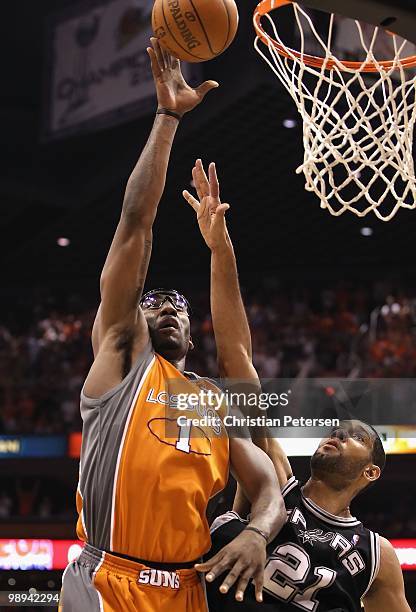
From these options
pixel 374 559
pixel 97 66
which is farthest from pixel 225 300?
pixel 97 66

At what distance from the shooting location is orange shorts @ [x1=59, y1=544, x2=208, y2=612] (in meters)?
2.47

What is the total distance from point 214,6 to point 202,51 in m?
0.15

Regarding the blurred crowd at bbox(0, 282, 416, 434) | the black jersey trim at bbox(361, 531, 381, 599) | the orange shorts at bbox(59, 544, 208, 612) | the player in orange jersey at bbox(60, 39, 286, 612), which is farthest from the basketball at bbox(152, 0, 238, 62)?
the blurred crowd at bbox(0, 282, 416, 434)

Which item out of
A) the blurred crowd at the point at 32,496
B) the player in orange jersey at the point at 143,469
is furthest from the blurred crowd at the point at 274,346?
the player in orange jersey at the point at 143,469

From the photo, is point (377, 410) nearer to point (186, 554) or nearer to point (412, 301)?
point (186, 554)

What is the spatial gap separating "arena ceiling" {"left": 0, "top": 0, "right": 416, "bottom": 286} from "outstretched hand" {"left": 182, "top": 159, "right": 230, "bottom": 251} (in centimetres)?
539

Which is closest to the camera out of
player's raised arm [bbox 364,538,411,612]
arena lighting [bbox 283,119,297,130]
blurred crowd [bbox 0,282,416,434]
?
player's raised arm [bbox 364,538,411,612]

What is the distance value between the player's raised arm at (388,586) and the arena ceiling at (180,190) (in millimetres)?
6159

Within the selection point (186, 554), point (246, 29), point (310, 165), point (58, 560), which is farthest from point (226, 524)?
point (246, 29)

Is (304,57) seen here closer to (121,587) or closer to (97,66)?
(121,587)

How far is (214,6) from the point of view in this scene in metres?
2.93

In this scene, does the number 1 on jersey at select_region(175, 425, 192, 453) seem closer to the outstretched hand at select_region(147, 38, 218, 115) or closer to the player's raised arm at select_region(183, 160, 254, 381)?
the player's raised arm at select_region(183, 160, 254, 381)

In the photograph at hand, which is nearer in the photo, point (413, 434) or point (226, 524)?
point (226, 524)

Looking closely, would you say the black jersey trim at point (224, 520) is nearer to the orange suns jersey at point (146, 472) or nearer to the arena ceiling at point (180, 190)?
the orange suns jersey at point (146, 472)
